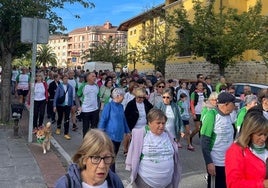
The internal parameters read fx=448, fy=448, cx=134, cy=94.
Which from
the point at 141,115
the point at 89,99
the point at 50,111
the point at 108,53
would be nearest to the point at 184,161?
the point at 141,115

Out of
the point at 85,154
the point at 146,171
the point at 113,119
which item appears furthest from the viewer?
the point at 113,119

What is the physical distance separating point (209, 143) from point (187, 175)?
3.02 m

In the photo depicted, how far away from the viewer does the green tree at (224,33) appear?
24.2m

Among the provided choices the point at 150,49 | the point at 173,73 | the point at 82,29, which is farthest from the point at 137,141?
the point at 82,29

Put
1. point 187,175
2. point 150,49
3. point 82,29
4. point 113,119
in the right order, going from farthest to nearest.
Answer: point 82,29, point 150,49, point 187,175, point 113,119

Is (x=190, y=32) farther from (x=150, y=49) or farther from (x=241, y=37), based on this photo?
(x=150, y=49)

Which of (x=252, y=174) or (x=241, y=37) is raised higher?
→ (x=241, y=37)

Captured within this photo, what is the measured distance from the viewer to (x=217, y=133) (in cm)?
503

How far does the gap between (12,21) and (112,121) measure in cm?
780

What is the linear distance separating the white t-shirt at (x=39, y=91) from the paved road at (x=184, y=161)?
44.5 inches

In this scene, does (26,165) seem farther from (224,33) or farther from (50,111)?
(224,33)

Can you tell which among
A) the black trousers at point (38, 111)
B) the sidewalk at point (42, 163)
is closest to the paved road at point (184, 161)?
the sidewalk at point (42, 163)

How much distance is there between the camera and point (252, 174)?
348 centimetres

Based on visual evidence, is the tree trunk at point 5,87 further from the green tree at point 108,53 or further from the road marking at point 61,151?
the green tree at point 108,53
